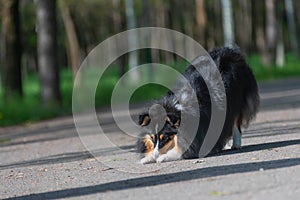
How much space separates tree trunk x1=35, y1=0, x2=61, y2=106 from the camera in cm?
2778

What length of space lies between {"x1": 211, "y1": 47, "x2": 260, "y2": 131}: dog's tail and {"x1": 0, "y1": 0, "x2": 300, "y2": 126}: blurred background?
83 centimetres

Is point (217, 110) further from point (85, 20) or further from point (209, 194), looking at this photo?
point (85, 20)

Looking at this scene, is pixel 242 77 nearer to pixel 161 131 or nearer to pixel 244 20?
pixel 161 131

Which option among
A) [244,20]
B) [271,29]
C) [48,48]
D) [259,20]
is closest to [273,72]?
[271,29]

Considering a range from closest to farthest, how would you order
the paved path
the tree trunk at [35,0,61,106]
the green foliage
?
the paved path, the tree trunk at [35,0,61,106], the green foliage

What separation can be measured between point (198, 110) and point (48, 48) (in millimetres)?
17443

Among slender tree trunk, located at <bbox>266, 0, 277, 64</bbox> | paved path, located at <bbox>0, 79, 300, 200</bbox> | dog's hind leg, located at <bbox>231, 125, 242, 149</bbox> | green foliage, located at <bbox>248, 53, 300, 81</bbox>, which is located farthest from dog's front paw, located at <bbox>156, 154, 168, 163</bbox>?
slender tree trunk, located at <bbox>266, 0, 277, 64</bbox>

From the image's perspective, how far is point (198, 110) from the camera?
36.4 ft

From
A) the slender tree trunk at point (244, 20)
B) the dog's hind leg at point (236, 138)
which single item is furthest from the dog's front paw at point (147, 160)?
the slender tree trunk at point (244, 20)

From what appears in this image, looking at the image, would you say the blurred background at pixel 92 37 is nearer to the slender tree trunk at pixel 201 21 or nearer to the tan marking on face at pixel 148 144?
the slender tree trunk at pixel 201 21

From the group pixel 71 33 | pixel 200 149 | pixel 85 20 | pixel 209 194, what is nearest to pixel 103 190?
pixel 209 194

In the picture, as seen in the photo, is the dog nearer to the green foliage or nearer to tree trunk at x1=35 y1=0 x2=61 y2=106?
tree trunk at x1=35 y1=0 x2=61 y2=106

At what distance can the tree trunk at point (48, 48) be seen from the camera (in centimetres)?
2778

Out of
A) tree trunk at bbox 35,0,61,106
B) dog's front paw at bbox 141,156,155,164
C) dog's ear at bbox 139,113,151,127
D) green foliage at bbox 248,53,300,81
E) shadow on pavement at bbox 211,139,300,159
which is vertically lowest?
green foliage at bbox 248,53,300,81
